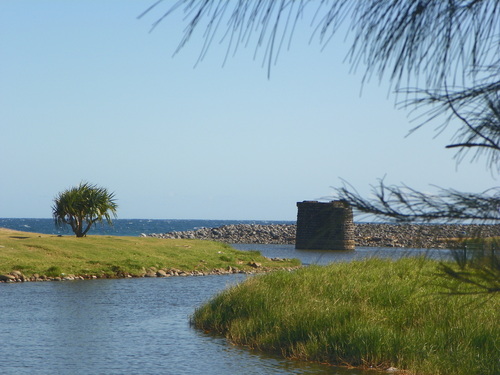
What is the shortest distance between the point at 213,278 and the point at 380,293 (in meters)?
20.9

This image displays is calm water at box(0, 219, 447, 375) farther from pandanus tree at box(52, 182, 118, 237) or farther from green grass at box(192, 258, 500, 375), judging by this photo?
pandanus tree at box(52, 182, 118, 237)

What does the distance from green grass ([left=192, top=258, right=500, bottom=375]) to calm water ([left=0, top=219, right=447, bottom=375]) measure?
597mm

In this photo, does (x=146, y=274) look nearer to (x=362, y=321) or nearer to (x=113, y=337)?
(x=113, y=337)

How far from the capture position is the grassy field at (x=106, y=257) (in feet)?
122

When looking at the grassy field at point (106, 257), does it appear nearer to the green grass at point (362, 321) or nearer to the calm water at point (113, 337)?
the calm water at point (113, 337)

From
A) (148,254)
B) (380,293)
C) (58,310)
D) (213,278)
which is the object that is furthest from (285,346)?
(148,254)

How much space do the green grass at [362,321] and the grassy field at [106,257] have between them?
1652 centimetres

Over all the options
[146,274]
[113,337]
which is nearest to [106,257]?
[146,274]

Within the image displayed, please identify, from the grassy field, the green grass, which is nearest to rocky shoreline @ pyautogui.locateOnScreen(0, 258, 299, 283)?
the grassy field

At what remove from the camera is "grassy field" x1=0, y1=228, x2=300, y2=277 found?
3719 cm

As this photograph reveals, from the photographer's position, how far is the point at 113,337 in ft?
65.9

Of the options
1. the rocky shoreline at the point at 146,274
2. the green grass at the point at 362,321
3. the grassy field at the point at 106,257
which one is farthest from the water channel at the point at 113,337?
the grassy field at the point at 106,257

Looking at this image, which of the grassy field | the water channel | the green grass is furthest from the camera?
the grassy field

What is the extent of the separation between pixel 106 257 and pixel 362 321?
26.6m
